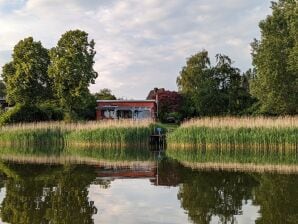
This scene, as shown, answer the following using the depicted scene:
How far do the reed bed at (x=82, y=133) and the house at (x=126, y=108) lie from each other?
2026 cm

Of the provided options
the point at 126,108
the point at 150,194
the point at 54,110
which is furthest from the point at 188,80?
the point at 150,194

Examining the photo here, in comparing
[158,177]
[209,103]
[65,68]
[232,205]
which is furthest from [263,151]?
[209,103]

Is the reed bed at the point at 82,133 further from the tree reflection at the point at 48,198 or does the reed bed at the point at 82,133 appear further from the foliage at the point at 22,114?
the tree reflection at the point at 48,198

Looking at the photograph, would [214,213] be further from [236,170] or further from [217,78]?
[217,78]

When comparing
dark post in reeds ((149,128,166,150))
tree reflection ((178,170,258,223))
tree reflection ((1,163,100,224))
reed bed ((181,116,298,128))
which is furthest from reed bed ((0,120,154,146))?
tree reflection ((178,170,258,223))

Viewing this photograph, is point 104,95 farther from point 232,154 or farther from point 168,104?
point 232,154

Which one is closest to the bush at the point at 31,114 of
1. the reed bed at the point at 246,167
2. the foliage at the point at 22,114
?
the foliage at the point at 22,114

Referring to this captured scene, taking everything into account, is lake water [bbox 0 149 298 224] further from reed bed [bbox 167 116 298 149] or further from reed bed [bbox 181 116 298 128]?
reed bed [bbox 181 116 298 128]

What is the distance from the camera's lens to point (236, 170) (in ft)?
55.0

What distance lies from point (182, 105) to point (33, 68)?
17.4 meters

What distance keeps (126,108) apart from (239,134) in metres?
29.3

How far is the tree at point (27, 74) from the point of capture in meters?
43.0

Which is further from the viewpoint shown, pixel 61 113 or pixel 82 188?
pixel 61 113

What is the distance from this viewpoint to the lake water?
9.03 m
